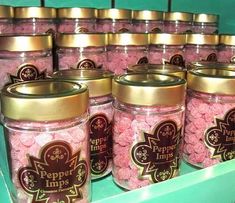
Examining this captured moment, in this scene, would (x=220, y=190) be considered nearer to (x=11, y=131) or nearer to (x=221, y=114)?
(x=221, y=114)

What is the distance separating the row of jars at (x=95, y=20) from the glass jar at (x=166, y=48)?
151 millimetres

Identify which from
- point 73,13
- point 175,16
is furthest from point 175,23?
point 73,13

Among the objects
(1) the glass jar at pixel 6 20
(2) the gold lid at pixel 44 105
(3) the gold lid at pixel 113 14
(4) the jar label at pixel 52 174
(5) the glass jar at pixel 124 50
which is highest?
(3) the gold lid at pixel 113 14

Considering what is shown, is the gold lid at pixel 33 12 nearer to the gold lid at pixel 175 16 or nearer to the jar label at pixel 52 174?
the gold lid at pixel 175 16

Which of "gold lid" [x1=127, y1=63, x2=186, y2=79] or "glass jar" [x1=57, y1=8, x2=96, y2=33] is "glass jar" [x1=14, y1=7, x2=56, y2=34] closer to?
"glass jar" [x1=57, y1=8, x2=96, y2=33]

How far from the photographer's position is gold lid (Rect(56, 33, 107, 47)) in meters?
0.73

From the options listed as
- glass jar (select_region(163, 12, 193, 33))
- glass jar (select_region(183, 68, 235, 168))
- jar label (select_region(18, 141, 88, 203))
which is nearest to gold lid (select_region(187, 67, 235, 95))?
glass jar (select_region(183, 68, 235, 168))

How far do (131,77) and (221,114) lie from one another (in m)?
0.16

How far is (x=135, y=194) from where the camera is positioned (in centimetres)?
46

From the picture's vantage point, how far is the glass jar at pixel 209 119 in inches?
22.7

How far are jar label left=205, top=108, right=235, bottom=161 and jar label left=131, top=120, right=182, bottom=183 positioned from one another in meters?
0.08

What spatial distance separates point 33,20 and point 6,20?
65 mm

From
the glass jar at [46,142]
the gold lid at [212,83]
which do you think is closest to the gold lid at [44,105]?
the glass jar at [46,142]

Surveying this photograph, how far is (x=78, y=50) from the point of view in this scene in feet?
2.42
